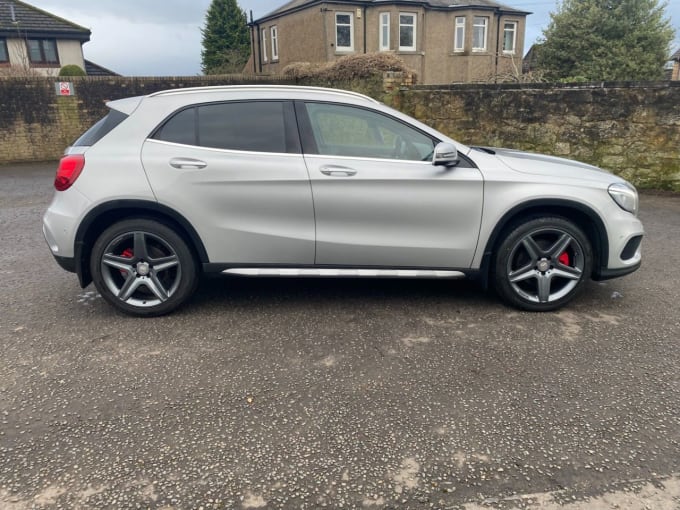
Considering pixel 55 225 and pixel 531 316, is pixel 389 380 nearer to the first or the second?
pixel 531 316

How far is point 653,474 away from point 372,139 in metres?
2.79

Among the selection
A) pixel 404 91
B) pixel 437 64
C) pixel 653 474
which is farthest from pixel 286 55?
pixel 653 474

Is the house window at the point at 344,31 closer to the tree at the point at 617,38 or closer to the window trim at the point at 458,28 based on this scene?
the window trim at the point at 458,28

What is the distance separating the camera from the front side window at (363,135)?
12.8 feet

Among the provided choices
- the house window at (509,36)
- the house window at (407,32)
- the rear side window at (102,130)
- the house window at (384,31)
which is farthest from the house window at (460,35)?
the rear side window at (102,130)

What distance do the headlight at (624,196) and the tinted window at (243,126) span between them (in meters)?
2.50

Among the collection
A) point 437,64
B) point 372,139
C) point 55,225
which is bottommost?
point 55,225

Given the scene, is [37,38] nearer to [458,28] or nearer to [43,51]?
[43,51]

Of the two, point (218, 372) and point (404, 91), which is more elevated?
point (404, 91)

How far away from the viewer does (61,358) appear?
338 cm

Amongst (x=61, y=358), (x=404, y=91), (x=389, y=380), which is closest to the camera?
(x=389, y=380)

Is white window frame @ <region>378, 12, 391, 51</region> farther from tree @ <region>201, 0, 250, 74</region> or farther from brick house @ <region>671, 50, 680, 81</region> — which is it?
brick house @ <region>671, 50, 680, 81</region>

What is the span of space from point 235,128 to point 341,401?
2.19m

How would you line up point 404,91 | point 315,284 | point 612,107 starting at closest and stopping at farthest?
1. point 315,284
2. point 612,107
3. point 404,91
